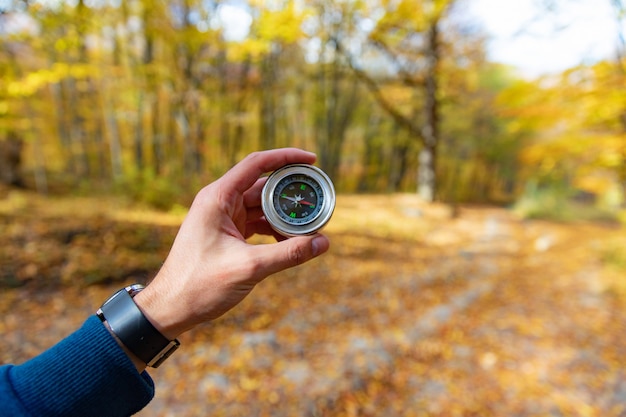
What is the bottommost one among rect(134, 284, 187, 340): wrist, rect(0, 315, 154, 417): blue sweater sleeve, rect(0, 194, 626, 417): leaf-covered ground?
rect(0, 194, 626, 417): leaf-covered ground

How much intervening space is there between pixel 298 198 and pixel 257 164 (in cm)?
35

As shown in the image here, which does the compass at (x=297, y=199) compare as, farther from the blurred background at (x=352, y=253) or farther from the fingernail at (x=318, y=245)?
the blurred background at (x=352, y=253)

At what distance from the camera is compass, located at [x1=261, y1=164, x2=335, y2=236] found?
197 centimetres

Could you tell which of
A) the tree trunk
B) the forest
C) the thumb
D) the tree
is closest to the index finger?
the thumb

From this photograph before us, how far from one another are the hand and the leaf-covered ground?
234 cm

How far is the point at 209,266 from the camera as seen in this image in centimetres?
154

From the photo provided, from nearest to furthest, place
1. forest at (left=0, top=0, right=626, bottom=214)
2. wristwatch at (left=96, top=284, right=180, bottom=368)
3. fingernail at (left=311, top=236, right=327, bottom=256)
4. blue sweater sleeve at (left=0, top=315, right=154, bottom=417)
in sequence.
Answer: blue sweater sleeve at (left=0, top=315, right=154, bottom=417)
wristwatch at (left=96, top=284, right=180, bottom=368)
fingernail at (left=311, top=236, right=327, bottom=256)
forest at (left=0, top=0, right=626, bottom=214)

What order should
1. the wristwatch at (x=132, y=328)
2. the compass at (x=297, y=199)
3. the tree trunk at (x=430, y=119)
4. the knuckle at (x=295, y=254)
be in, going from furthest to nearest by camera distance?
the tree trunk at (x=430, y=119) → the compass at (x=297, y=199) → the knuckle at (x=295, y=254) → the wristwatch at (x=132, y=328)

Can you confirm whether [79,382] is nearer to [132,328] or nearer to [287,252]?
[132,328]

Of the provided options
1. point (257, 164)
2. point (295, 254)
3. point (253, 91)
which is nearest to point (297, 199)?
point (257, 164)

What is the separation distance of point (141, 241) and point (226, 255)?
5.46m

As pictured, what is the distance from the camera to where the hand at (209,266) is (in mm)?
1501

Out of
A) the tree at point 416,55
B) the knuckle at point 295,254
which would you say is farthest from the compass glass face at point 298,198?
the tree at point 416,55

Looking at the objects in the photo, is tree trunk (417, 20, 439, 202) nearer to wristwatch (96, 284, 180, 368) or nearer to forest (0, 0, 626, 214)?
forest (0, 0, 626, 214)
